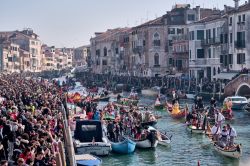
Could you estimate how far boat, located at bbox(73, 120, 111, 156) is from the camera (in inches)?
941

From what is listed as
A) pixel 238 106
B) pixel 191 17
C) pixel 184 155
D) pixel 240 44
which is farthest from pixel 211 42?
A: pixel 184 155

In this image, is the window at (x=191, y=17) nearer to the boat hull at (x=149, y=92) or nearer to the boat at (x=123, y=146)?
the boat hull at (x=149, y=92)

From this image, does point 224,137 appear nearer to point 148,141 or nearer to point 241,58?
point 148,141

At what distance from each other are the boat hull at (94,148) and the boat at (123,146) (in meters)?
0.74

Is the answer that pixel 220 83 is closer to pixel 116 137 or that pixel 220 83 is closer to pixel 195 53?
pixel 195 53

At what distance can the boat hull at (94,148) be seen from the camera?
77.4 ft

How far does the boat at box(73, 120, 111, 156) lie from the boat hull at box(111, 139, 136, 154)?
0.52 meters

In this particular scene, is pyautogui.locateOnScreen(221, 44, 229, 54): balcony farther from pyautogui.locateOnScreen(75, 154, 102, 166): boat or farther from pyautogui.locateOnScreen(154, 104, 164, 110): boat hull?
pyautogui.locateOnScreen(75, 154, 102, 166): boat

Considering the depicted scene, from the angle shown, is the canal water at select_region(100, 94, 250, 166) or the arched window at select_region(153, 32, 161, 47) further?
the arched window at select_region(153, 32, 161, 47)

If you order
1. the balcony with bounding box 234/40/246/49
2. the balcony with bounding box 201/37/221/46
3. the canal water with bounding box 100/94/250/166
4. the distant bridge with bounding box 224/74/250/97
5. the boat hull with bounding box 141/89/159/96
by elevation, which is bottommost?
the canal water with bounding box 100/94/250/166

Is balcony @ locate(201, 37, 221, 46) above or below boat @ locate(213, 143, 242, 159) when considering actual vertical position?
above

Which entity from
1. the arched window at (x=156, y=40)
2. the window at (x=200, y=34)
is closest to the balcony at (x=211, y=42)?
the window at (x=200, y=34)

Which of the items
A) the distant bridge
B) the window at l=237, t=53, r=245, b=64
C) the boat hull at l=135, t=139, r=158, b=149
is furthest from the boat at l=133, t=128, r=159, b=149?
the window at l=237, t=53, r=245, b=64

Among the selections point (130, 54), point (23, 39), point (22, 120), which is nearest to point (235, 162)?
point (22, 120)
